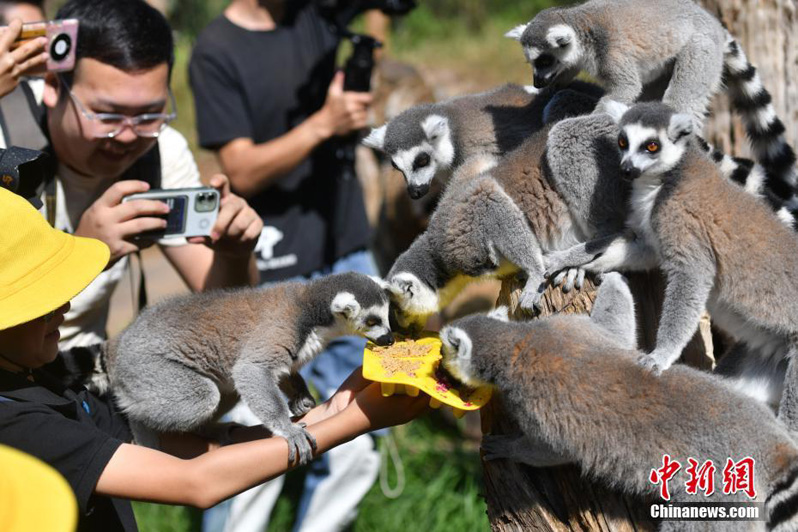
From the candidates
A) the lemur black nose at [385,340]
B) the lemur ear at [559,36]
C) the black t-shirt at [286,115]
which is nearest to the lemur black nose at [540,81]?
the lemur ear at [559,36]

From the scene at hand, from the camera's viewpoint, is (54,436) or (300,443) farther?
(300,443)

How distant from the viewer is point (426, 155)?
3.29m

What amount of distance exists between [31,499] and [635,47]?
2.46m

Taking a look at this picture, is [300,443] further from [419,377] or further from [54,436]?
[54,436]

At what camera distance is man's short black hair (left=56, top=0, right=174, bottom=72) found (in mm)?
2916

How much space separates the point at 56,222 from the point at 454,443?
3.72 m

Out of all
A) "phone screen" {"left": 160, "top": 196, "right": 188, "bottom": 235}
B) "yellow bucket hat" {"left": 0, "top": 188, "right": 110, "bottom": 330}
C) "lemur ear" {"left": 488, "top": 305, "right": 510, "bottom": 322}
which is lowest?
"lemur ear" {"left": 488, "top": 305, "right": 510, "bottom": 322}

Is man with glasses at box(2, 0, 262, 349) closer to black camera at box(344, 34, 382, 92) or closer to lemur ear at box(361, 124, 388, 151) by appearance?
lemur ear at box(361, 124, 388, 151)

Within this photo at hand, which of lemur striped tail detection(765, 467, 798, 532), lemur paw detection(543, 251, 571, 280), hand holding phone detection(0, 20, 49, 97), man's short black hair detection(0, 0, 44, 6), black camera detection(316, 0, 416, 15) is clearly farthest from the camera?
black camera detection(316, 0, 416, 15)

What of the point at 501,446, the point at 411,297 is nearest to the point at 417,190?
the point at 411,297

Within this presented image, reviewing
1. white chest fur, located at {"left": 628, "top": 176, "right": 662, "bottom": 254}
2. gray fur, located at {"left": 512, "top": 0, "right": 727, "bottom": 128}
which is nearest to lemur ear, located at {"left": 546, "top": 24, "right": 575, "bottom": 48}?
gray fur, located at {"left": 512, "top": 0, "right": 727, "bottom": 128}

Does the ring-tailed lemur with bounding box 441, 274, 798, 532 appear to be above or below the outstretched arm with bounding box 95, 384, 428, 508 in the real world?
above

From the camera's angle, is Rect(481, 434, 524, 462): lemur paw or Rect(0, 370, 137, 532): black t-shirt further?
Rect(481, 434, 524, 462): lemur paw

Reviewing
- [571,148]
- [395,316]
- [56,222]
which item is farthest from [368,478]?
[571,148]
